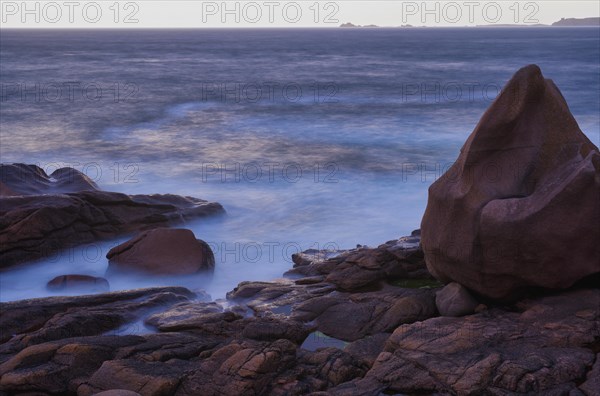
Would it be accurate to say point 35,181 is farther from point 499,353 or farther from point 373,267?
point 499,353

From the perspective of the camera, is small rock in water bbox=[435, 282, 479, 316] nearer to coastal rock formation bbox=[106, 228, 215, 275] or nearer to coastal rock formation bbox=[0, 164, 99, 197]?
coastal rock formation bbox=[106, 228, 215, 275]

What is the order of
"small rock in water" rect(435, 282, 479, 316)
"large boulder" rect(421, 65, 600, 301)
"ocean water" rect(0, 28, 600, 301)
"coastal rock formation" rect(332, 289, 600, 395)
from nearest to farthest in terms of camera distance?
"coastal rock formation" rect(332, 289, 600, 395), "large boulder" rect(421, 65, 600, 301), "small rock in water" rect(435, 282, 479, 316), "ocean water" rect(0, 28, 600, 301)

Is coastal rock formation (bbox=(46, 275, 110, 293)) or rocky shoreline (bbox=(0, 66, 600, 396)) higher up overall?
rocky shoreline (bbox=(0, 66, 600, 396))

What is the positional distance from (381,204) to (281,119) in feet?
46.3

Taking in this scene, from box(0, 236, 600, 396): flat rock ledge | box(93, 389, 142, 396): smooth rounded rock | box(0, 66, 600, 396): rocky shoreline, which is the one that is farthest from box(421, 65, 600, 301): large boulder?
→ box(93, 389, 142, 396): smooth rounded rock

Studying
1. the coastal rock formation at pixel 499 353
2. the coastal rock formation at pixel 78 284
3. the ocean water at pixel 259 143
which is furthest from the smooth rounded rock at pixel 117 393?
the coastal rock formation at pixel 78 284

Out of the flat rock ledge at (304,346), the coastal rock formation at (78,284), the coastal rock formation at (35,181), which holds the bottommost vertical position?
the coastal rock formation at (78,284)

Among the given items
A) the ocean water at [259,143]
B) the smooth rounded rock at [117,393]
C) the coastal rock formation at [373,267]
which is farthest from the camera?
the ocean water at [259,143]

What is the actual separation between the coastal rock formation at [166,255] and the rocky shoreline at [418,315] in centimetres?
122

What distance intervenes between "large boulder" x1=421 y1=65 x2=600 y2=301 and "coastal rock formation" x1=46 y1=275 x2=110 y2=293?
Result: 5.27m

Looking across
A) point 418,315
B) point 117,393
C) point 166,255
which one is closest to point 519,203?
point 418,315

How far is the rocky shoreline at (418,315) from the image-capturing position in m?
7.09

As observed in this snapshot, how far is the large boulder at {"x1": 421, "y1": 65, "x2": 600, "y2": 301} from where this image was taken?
27.2 feet

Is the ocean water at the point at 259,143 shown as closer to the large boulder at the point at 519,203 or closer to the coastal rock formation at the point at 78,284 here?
the coastal rock formation at the point at 78,284
